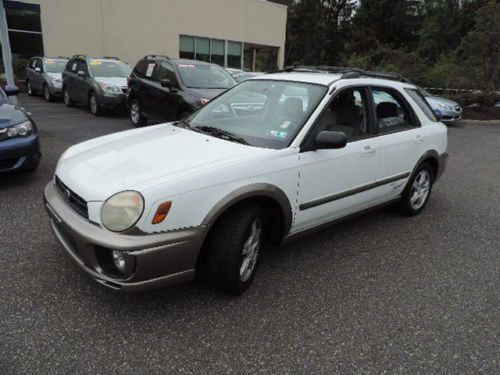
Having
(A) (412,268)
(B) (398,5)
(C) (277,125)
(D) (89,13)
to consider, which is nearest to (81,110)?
(D) (89,13)

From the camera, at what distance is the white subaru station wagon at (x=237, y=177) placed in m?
2.47

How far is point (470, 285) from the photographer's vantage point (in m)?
3.36

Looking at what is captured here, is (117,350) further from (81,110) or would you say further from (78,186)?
(81,110)

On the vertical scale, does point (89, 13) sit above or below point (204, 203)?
→ above

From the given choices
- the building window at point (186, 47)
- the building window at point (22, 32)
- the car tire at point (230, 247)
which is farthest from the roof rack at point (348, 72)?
the building window at point (186, 47)

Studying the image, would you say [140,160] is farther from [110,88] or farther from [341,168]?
[110,88]

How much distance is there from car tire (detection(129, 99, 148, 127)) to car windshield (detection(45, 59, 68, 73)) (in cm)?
544

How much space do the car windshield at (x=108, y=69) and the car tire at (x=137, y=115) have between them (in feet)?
6.84

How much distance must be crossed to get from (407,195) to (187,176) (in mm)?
2962

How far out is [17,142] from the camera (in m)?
4.82

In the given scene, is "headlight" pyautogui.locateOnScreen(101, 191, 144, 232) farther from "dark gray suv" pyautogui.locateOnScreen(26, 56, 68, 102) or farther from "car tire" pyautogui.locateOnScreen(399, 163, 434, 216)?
"dark gray suv" pyautogui.locateOnScreen(26, 56, 68, 102)

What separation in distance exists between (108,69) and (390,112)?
9.42m

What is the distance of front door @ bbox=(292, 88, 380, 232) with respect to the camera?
3.24 meters

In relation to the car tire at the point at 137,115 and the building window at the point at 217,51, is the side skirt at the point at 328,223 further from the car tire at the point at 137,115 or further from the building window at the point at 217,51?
the building window at the point at 217,51
